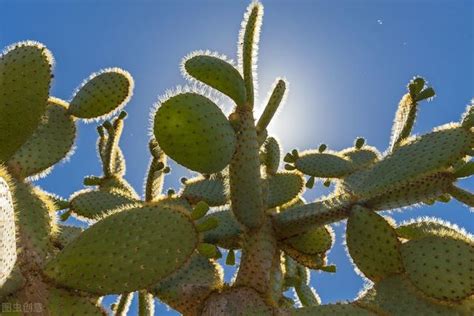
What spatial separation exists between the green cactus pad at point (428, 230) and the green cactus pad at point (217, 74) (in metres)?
1.07

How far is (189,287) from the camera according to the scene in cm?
308

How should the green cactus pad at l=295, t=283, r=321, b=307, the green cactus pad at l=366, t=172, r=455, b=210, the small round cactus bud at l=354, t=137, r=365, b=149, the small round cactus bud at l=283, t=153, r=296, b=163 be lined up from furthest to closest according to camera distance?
the small round cactus bud at l=354, t=137, r=365, b=149, the green cactus pad at l=295, t=283, r=321, b=307, the small round cactus bud at l=283, t=153, r=296, b=163, the green cactus pad at l=366, t=172, r=455, b=210

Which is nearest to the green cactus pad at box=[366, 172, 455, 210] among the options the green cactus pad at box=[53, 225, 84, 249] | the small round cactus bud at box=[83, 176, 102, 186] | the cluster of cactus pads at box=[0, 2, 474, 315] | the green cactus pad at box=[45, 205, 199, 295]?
the cluster of cactus pads at box=[0, 2, 474, 315]

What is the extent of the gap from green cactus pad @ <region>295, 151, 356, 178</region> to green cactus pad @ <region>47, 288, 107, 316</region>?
177 centimetres

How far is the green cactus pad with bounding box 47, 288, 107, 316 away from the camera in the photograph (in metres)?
2.66

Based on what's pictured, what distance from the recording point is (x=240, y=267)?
314 cm

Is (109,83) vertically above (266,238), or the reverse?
(109,83)

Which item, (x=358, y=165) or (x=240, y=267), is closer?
(x=240, y=267)

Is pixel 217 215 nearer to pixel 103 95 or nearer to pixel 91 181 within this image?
pixel 103 95

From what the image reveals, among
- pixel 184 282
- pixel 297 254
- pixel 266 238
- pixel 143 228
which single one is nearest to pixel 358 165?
pixel 297 254

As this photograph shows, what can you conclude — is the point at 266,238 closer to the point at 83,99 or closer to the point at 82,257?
the point at 82,257

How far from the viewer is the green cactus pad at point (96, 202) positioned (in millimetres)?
3832

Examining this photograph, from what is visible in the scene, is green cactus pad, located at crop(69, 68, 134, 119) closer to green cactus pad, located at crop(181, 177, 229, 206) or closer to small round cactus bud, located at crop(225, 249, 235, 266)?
green cactus pad, located at crop(181, 177, 229, 206)

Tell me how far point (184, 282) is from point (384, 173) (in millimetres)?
1165
